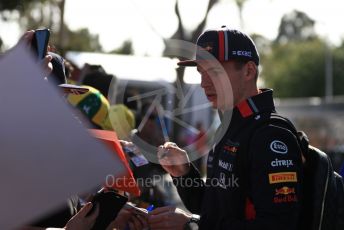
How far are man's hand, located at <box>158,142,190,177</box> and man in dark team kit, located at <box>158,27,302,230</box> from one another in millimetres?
194

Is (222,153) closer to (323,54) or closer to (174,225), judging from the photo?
(174,225)

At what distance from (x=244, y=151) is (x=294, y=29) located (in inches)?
2807

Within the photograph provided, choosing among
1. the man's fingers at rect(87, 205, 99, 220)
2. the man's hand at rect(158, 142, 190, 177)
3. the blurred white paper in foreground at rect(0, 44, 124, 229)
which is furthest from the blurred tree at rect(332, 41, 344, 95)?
the blurred white paper in foreground at rect(0, 44, 124, 229)

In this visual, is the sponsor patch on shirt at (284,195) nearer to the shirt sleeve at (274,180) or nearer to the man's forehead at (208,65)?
the shirt sleeve at (274,180)

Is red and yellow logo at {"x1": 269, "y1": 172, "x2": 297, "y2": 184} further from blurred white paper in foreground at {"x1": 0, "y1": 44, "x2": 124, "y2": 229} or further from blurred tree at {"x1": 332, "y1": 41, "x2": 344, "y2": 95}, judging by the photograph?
blurred tree at {"x1": 332, "y1": 41, "x2": 344, "y2": 95}

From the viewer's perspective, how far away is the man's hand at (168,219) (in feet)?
8.71

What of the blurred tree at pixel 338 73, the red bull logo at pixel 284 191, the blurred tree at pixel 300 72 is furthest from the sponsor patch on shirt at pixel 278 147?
the blurred tree at pixel 300 72

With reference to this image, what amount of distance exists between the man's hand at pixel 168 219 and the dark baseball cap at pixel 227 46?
75cm

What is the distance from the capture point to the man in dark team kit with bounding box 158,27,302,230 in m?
2.37

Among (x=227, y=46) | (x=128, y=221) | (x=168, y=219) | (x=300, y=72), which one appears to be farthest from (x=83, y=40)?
(x=168, y=219)

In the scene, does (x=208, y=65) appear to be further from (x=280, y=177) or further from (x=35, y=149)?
(x=35, y=149)

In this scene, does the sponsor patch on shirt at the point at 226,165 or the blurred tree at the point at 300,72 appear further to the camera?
the blurred tree at the point at 300,72

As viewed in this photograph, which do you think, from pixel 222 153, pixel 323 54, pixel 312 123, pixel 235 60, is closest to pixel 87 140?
pixel 222 153

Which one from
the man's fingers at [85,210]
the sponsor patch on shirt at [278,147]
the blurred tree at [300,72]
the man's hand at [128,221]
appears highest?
the sponsor patch on shirt at [278,147]
